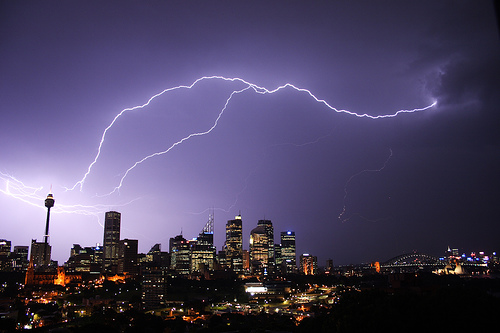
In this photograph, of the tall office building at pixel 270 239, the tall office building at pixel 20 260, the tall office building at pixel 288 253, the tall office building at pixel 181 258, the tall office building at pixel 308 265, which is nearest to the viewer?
the tall office building at pixel 20 260

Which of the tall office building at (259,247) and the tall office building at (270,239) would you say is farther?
the tall office building at (270,239)

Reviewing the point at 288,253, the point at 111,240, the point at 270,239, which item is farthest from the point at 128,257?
the point at 288,253

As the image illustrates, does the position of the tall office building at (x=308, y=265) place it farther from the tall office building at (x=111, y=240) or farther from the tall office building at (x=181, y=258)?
the tall office building at (x=111, y=240)

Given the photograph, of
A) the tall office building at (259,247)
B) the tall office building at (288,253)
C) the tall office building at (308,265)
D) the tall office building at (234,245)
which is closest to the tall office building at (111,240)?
the tall office building at (234,245)

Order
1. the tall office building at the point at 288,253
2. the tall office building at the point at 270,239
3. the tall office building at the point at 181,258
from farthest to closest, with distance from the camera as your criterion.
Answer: the tall office building at the point at 270,239 < the tall office building at the point at 288,253 < the tall office building at the point at 181,258

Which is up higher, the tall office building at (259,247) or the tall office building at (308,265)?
the tall office building at (259,247)

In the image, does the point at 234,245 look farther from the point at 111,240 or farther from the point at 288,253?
the point at 111,240
